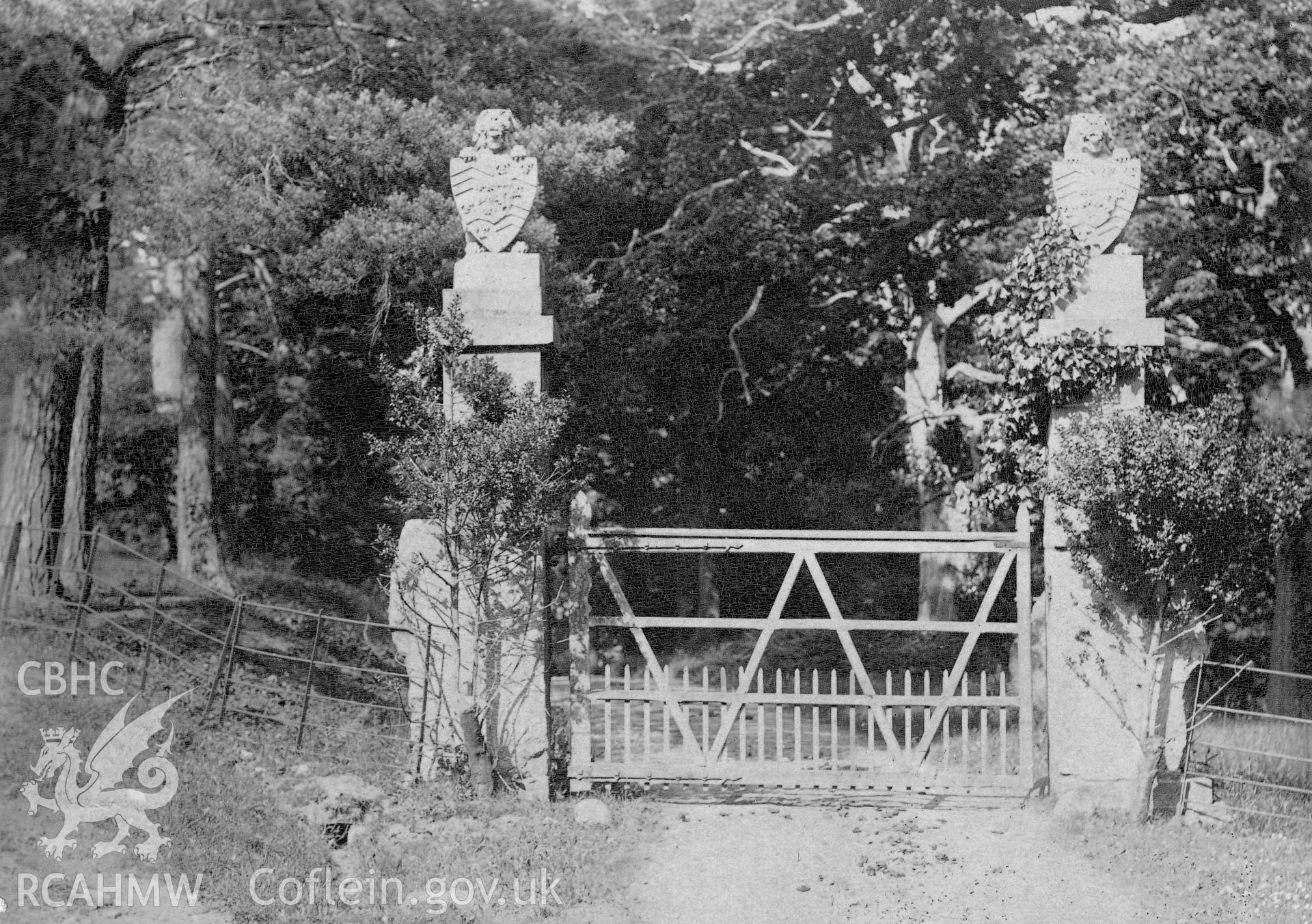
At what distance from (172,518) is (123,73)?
292 inches

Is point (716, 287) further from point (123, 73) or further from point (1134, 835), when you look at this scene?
point (1134, 835)

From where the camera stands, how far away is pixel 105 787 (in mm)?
7250

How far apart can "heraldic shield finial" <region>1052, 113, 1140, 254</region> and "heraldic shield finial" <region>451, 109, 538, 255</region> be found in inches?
129

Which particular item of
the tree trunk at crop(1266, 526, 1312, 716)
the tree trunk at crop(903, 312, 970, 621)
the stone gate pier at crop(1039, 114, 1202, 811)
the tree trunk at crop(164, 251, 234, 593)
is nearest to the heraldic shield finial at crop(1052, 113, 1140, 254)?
the stone gate pier at crop(1039, 114, 1202, 811)

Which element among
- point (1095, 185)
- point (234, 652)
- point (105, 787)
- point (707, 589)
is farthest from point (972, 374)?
point (105, 787)

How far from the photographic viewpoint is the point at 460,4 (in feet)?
48.7

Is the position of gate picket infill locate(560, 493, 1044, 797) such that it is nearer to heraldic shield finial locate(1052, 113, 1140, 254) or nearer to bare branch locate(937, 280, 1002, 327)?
heraldic shield finial locate(1052, 113, 1140, 254)

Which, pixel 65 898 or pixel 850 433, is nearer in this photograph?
pixel 65 898

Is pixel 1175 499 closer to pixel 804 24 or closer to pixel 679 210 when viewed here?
pixel 679 210

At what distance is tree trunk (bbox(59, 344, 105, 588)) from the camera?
12.5 metres

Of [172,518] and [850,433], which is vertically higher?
[850,433]

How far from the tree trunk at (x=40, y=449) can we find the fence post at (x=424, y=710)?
5.89 m

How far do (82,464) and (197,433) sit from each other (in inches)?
90.5

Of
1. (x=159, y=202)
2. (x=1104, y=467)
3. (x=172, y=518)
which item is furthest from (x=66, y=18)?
(x=1104, y=467)
